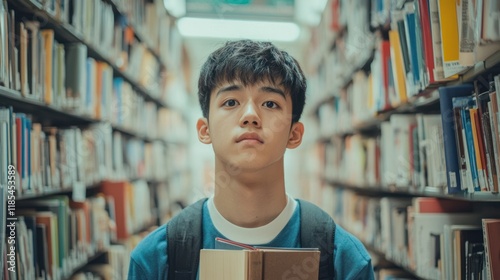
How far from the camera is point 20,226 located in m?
1.73

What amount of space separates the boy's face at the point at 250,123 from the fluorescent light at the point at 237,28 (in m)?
2.48

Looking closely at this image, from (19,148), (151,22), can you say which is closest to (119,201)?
(19,148)

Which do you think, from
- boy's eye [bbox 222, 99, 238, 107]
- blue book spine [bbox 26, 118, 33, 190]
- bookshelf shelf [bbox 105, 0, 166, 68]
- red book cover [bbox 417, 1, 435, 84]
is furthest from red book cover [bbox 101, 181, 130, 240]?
red book cover [bbox 417, 1, 435, 84]

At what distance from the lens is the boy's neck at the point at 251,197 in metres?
1.37

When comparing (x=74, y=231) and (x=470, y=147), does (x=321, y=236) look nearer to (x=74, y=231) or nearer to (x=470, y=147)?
(x=470, y=147)

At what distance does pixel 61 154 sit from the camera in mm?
2229

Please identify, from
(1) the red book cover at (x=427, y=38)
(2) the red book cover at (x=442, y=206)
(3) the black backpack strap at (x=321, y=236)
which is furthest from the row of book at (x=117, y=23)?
(2) the red book cover at (x=442, y=206)

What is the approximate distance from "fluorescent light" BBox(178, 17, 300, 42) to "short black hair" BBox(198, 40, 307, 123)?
7.73 ft

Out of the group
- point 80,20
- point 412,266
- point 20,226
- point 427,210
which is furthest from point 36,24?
point 412,266

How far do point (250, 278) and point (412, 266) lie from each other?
50.7 inches

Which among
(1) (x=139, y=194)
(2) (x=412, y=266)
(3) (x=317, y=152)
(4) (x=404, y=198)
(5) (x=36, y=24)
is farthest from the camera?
(3) (x=317, y=152)

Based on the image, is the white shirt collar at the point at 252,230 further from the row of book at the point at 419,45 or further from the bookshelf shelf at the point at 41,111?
the bookshelf shelf at the point at 41,111

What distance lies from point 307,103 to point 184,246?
1833 mm

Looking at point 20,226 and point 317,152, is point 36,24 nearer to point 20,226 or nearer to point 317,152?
point 20,226
